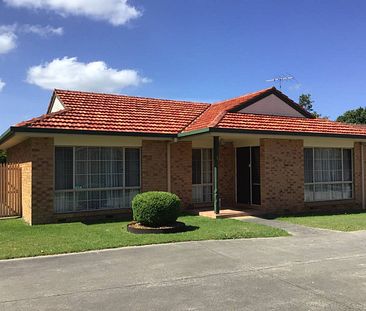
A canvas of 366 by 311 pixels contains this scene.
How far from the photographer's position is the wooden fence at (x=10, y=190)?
14.6 metres

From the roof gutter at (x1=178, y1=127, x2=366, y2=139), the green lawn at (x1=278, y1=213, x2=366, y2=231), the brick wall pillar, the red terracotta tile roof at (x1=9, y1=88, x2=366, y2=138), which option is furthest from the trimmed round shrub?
the brick wall pillar

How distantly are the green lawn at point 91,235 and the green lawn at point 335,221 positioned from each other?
1781 millimetres

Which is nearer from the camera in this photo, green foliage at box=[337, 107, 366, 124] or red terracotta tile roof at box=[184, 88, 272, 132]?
red terracotta tile roof at box=[184, 88, 272, 132]

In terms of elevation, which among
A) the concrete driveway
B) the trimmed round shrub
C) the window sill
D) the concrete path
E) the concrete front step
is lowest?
the concrete driveway

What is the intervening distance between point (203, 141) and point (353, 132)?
5.93 meters

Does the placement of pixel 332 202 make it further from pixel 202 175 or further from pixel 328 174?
pixel 202 175

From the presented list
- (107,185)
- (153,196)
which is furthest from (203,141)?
(153,196)

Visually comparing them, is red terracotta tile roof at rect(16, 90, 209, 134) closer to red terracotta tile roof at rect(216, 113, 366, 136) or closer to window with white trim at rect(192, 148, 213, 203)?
window with white trim at rect(192, 148, 213, 203)

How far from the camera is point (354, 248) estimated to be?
8977mm

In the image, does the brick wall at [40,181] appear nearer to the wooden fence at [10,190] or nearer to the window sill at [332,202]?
the wooden fence at [10,190]

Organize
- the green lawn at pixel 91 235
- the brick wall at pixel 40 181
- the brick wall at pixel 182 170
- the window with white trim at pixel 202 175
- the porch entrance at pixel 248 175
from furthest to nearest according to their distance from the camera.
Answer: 1. the window with white trim at pixel 202 175
2. the porch entrance at pixel 248 175
3. the brick wall at pixel 182 170
4. the brick wall at pixel 40 181
5. the green lawn at pixel 91 235

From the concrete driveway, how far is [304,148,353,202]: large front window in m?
7.19

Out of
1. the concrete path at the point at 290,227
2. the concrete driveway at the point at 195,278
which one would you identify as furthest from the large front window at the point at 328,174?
the concrete driveway at the point at 195,278

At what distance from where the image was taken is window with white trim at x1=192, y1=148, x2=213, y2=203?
52.5 ft
